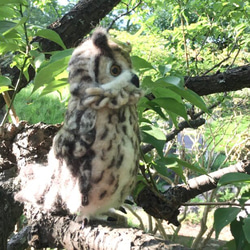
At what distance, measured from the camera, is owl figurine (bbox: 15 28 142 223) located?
43 centimetres

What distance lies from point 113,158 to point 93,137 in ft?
0.14

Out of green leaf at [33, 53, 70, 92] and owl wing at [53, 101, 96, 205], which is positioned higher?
green leaf at [33, 53, 70, 92]

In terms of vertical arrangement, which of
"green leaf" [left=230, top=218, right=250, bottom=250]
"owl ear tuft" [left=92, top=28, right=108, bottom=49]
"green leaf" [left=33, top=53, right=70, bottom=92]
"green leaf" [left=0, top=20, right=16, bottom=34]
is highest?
"green leaf" [left=0, top=20, right=16, bottom=34]

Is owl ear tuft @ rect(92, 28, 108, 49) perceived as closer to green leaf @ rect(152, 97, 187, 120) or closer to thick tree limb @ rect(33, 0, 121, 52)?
green leaf @ rect(152, 97, 187, 120)

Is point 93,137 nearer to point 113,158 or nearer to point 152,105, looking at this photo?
point 113,158

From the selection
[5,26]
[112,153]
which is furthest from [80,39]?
[112,153]

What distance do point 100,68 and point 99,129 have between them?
8 centimetres

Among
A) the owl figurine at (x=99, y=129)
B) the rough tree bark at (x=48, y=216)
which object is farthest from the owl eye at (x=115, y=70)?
the rough tree bark at (x=48, y=216)

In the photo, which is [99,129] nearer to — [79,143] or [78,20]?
[79,143]

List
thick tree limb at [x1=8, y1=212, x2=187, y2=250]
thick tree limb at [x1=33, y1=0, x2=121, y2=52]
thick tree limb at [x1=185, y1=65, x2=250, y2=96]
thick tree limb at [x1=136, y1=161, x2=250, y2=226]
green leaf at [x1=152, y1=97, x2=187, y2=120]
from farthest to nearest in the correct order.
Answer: thick tree limb at [x1=33, y1=0, x2=121, y2=52]
thick tree limb at [x1=185, y1=65, x2=250, y2=96]
thick tree limb at [x1=136, y1=161, x2=250, y2=226]
green leaf at [x1=152, y1=97, x2=187, y2=120]
thick tree limb at [x1=8, y1=212, x2=187, y2=250]

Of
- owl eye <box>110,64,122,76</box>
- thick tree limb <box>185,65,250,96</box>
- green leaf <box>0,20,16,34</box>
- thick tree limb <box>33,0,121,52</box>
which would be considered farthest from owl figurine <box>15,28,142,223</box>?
thick tree limb <box>33,0,121,52</box>

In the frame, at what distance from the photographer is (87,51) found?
436 mm

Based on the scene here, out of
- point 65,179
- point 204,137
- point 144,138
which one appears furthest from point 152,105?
point 204,137

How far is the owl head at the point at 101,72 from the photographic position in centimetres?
42
